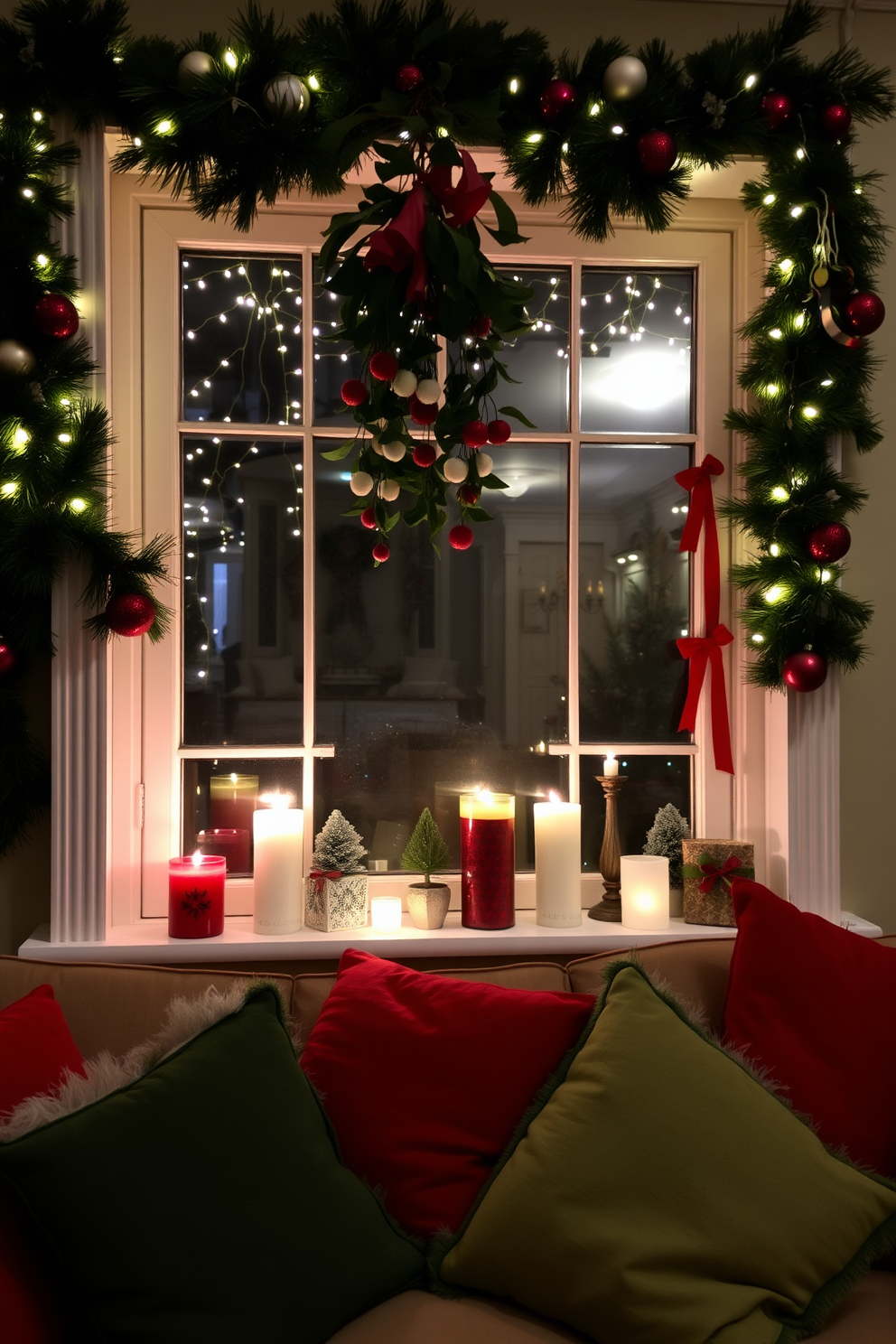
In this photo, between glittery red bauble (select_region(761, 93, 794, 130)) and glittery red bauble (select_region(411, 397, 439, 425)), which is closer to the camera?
glittery red bauble (select_region(411, 397, 439, 425))

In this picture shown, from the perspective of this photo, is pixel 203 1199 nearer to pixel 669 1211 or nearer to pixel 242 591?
pixel 669 1211

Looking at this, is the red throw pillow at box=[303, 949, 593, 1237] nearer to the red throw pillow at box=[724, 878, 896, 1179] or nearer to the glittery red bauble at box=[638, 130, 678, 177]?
the red throw pillow at box=[724, 878, 896, 1179]

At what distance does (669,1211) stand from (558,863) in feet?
2.61

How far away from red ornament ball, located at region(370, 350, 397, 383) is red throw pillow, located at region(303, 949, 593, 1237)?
891 mm

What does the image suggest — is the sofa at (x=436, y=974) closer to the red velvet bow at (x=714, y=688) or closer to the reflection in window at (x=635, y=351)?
the red velvet bow at (x=714, y=688)

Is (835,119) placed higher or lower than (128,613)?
higher

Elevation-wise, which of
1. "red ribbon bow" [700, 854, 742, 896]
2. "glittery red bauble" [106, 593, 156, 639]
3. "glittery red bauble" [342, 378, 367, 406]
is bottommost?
"red ribbon bow" [700, 854, 742, 896]

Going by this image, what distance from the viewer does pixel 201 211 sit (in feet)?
6.17

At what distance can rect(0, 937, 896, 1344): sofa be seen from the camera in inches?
48.0

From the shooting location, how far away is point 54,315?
1.80 m

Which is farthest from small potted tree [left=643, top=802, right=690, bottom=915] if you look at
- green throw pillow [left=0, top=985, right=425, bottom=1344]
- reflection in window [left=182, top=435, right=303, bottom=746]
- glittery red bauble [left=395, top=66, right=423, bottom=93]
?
glittery red bauble [left=395, top=66, right=423, bottom=93]

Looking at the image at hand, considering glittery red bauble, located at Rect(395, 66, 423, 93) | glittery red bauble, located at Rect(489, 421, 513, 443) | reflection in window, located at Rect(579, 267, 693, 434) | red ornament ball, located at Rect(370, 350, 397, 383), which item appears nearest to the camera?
red ornament ball, located at Rect(370, 350, 397, 383)

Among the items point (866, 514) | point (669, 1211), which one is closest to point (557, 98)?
point (866, 514)

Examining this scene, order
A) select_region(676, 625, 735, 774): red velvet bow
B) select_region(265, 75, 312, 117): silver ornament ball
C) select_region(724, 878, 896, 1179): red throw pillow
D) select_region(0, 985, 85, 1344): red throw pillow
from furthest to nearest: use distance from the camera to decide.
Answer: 1. select_region(676, 625, 735, 774): red velvet bow
2. select_region(265, 75, 312, 117): silver ornament ball
3. select_region(724, 878, 896, 1179): red throw pillow
4. select_region(0, 985, 85, 1344): red throw pillow
